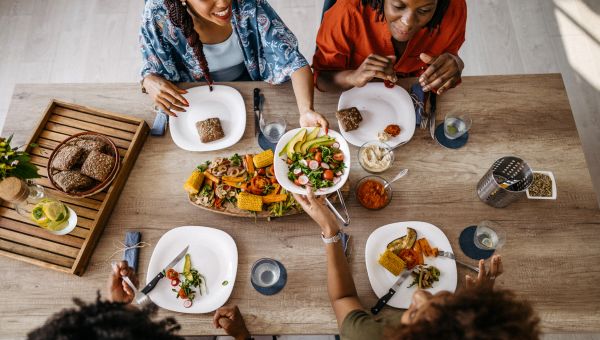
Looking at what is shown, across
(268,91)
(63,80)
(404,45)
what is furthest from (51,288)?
(63,80)

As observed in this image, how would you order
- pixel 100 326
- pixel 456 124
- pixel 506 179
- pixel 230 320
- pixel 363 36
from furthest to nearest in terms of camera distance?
pixel 363 36 → pixel 456 124 → pixel 506 179 → pixel 230 320 → pixel 100 326

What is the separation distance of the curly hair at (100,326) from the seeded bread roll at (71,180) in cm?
85

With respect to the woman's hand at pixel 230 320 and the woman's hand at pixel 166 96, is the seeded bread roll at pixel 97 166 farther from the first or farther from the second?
the woman's hand at pixel 230 320

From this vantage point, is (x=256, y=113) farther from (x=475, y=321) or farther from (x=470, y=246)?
(x=475, y=321)

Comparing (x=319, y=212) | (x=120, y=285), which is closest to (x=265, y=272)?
(x=319, y=212)

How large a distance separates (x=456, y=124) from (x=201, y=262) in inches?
58.8

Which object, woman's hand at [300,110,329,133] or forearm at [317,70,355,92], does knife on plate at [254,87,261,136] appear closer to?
woman's hand at [300,110,329,133]

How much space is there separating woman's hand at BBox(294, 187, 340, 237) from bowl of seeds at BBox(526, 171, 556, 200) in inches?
39.2

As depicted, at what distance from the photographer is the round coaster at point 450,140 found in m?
2.11

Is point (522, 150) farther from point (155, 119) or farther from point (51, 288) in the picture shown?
point (51, 288)

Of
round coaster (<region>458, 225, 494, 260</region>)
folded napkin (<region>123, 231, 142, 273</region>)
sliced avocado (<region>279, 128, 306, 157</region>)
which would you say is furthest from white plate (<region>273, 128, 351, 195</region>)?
folded napkin (<region>123, 231, 142, 273</region>)

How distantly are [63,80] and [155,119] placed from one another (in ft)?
7.48

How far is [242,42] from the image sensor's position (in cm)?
230

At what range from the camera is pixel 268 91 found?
2.25 metres
